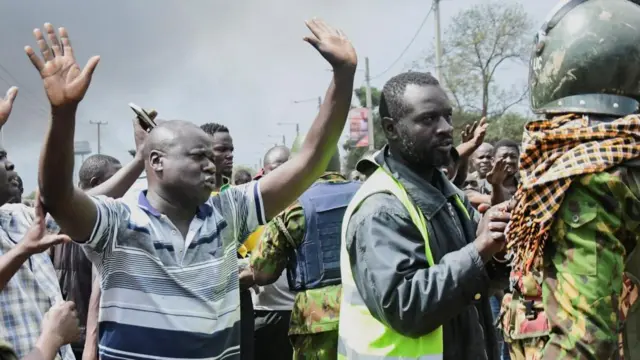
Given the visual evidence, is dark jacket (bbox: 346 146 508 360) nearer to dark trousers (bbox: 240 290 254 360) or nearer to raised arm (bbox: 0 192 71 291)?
raised arm (bbox: 0 192 71 291)

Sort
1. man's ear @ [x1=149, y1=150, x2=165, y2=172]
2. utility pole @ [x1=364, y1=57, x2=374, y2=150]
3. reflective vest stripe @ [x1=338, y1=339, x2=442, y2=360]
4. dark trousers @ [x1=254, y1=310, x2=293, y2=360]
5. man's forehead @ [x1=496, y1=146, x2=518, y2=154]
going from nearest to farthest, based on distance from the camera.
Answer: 1. reflective vest stripe @ [x1=338, y1=339, x2=442, y2=360]
2. man's ear @ [x1=149, y1=150, x2=165, y2=172]
3. dark trousers @ [x1=254, y1=310, x2=293, y2=360]
4. man's forehead @ [x1=496, y1=146, x2=518, y2=154]
5. utility pole @ [x1=364, y1=57, x2=374, y2=150]

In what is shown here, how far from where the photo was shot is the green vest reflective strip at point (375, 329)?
266 cm

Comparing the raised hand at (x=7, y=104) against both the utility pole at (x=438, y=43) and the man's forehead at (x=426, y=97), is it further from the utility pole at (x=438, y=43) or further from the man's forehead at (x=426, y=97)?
the utility pole at (x=438, y=43)

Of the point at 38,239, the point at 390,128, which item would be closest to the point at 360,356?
the point at 390,128

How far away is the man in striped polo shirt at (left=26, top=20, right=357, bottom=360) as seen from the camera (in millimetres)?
2547

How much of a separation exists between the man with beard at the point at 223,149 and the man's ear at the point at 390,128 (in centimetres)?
336

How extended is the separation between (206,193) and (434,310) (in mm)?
1187

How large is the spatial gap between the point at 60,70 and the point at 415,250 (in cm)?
145

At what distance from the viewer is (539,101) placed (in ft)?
7.87

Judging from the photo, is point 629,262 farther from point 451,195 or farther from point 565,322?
point 451,195

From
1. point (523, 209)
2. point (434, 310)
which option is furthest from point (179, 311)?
point (523, 209)

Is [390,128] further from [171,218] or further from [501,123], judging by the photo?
[501,123]

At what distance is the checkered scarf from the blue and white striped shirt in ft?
4.34

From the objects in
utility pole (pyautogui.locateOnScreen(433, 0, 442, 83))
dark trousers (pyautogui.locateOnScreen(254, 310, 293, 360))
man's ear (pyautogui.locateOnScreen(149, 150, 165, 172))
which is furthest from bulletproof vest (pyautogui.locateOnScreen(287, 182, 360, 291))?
utility pole (pyautogui.locateOnScreen(433, 0, 442, 83))
